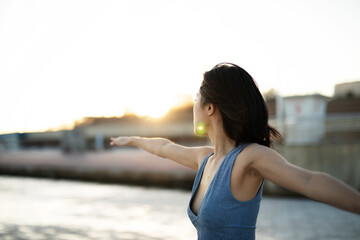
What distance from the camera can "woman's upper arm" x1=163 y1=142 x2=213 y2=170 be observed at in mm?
1984

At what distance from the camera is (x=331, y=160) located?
1027 cm

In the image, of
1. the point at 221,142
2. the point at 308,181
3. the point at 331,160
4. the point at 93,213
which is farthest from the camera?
the point at 331,160

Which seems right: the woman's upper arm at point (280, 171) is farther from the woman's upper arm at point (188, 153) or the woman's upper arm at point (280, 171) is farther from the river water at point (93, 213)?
the river water at point (93, 213)

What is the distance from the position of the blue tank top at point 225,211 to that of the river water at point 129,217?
4.22 m

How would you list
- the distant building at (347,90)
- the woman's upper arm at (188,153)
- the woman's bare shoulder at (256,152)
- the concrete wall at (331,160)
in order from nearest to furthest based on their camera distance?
the woman's bare shoulder at (256,152) < the woman's upper arm at (188,153) < the concrete wall at (331,160) < the distant building at (347,90)

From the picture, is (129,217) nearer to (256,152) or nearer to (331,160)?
(256,152)

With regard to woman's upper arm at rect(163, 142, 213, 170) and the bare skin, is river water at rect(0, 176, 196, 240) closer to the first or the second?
woman's upper arm at rect(163, 142, 213, 170)

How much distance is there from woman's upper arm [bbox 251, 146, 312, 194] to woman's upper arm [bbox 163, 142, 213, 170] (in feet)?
2.00

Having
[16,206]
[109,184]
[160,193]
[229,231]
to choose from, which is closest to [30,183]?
[109,184]

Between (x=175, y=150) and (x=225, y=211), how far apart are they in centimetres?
75

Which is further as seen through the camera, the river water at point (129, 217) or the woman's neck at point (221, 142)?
the river water at point (129, 217)

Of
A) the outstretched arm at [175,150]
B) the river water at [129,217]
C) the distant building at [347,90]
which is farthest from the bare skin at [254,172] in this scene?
the distant building at [347,90]

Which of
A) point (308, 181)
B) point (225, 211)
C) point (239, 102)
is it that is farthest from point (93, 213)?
point (308, 181)

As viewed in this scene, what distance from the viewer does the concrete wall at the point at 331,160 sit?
10102mm
